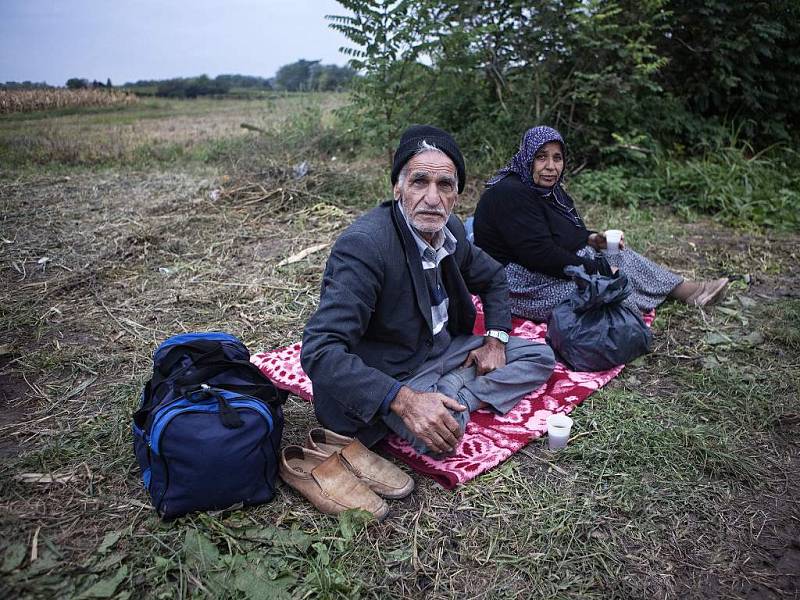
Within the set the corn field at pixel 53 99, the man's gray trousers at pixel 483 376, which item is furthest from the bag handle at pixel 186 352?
the corn field at pixel 53 99

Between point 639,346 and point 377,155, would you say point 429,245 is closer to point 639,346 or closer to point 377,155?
point 639,346

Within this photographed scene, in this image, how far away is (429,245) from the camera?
272 centimetres

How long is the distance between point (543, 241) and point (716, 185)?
414 centimetres

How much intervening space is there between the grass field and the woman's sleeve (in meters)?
0.83

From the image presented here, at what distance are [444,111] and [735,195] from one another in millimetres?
4076

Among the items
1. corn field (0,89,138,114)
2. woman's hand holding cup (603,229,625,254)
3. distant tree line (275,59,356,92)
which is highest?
distant tree line (275,59,356,92)

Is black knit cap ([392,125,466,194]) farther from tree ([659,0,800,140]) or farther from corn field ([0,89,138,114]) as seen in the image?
tree ([659,0,800,140])

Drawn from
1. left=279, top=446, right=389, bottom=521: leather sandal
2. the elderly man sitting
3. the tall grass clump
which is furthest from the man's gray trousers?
the tall grass clump

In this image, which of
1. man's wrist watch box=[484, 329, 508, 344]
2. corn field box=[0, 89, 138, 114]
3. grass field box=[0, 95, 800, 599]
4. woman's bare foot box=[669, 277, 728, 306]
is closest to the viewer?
grass field box=[0, 95, 800, 599]

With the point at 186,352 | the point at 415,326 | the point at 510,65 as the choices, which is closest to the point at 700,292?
the point at 415,326

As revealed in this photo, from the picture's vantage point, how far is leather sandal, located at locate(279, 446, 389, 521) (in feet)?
7.70

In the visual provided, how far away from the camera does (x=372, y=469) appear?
2498mm

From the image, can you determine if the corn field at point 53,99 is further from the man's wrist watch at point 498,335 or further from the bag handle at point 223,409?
the man's wrist watch at point 498,335

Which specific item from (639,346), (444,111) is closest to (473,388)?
(639,346)
